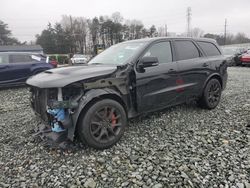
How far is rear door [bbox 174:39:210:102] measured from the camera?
477cm

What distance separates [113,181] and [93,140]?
0.81 metres

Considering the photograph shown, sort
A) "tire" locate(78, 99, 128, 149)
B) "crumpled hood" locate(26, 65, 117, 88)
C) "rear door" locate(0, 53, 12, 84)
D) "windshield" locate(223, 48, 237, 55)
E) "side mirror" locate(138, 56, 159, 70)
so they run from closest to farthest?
"crumpled hood" locate(26, 65, 117, 88) < "tire" locate(78, 99, 128, 149) < "side mirror" locate(138, 56, 159, 70) < "rear door" locate(0, 53, 12, 84) < "windshield" locate(223, 48, 237, 55)

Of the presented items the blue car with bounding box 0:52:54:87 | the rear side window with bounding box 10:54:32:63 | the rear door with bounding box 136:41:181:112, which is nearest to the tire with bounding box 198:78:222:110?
the rear door with bounding box 136:41:181:112

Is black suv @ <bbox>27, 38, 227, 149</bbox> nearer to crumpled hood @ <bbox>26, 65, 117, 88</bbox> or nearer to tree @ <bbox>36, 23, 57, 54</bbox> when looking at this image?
crumpled hood @ <bbox>26, 65, 117, 88</bbox>

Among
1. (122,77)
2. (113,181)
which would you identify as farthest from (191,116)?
(113,181)

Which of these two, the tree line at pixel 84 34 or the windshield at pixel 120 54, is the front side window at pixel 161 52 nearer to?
the windshield at pixel 120 54

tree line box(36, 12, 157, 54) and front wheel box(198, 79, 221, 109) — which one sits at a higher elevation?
tree line box(36, 12, 157, 54)

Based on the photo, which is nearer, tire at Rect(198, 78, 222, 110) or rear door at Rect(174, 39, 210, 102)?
rear door at Rect(174, 39, 210, 102)

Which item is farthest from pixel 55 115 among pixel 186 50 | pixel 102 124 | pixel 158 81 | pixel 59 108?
pixel 186 50

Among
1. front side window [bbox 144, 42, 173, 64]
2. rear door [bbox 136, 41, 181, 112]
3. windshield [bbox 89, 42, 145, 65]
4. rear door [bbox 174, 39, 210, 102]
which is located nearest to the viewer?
rear door [bbox 136, 41, 181, 112]

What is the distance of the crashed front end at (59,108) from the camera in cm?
330

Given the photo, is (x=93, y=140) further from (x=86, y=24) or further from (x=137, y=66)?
(x=86, y=24)

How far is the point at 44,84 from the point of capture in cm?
336

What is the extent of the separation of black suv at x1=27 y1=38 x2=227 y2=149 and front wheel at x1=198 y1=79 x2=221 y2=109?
2 cm
